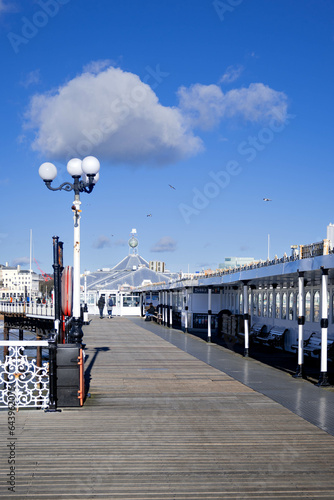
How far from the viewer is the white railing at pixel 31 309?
117ft

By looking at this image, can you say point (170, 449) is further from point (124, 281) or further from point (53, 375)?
point (124, 281)

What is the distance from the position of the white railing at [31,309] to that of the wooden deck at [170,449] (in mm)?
25456

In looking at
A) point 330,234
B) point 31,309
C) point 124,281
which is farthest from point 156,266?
point 330,234

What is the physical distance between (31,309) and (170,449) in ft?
116

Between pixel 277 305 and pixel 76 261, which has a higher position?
pixel 76 261

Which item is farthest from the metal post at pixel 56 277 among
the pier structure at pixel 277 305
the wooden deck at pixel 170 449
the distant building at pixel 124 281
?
the distant building at pixel 124 281

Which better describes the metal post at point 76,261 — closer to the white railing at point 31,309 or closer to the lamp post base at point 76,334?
the lamp post base at point 76,334

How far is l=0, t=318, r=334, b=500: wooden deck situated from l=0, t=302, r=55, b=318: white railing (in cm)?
2546

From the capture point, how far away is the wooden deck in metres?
5.43

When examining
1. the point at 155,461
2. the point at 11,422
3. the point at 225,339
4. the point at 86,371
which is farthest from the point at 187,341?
the point at 155,461

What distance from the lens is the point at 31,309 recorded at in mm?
40406

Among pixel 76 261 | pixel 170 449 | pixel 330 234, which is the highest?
pixel 330 234

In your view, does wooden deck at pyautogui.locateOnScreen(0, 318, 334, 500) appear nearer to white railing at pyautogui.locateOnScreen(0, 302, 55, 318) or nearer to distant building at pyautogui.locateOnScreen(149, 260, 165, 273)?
white railing at pyautogui.locateOnScreen(0, 302, 55, 318)

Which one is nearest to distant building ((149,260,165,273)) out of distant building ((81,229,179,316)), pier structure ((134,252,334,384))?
distant building ((81,229,179,316))
